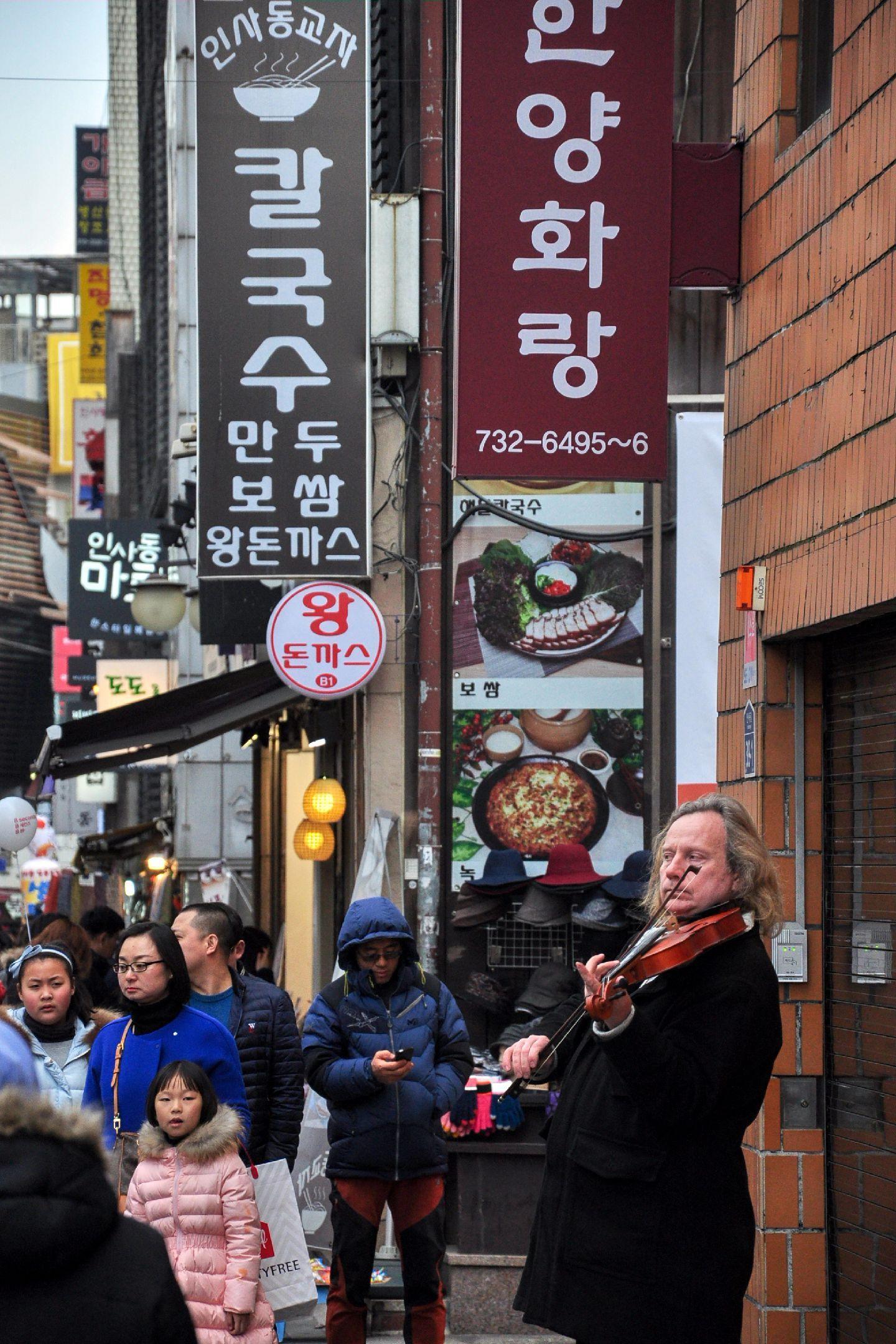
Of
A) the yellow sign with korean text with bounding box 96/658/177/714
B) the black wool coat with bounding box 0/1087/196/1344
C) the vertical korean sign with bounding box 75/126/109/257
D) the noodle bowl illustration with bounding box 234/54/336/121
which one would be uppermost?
the vertical korean sign with bounding box 75/126/109/257

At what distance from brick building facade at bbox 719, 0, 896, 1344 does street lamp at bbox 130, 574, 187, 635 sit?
10.9 m

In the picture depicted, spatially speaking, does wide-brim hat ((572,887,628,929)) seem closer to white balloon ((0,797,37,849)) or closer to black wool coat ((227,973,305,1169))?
black wool coat ((227,973,305,1169))

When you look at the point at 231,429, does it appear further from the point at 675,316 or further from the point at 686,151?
the point at 686,151

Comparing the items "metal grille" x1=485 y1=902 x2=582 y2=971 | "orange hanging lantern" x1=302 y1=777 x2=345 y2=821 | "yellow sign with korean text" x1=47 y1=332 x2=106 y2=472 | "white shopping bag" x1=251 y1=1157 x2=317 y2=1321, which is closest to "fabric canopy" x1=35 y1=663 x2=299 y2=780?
"orange hanging lantern" x1=302 y1=777 x2=345 y2=821

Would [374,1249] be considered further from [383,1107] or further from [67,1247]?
[67,1247]

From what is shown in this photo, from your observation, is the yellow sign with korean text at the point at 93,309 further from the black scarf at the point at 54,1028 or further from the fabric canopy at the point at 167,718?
the black scarf at the point at 54,1028

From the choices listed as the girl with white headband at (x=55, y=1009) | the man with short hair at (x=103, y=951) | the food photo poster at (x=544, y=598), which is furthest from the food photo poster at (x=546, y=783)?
the girl with white headband at (x=55, y=1009)

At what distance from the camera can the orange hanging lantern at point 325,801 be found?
41.4 feet

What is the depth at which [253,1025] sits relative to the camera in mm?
6816

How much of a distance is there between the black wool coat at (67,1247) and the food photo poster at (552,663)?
350 inches

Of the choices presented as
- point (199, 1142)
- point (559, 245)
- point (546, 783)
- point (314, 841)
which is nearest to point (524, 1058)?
point (199, 1142)

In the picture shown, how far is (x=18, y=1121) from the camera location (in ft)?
7.70

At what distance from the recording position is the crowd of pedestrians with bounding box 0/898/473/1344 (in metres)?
5.32

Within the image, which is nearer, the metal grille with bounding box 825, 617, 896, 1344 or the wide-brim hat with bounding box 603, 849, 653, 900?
the metal grille with bounding box 825, 617, 896, 1344
